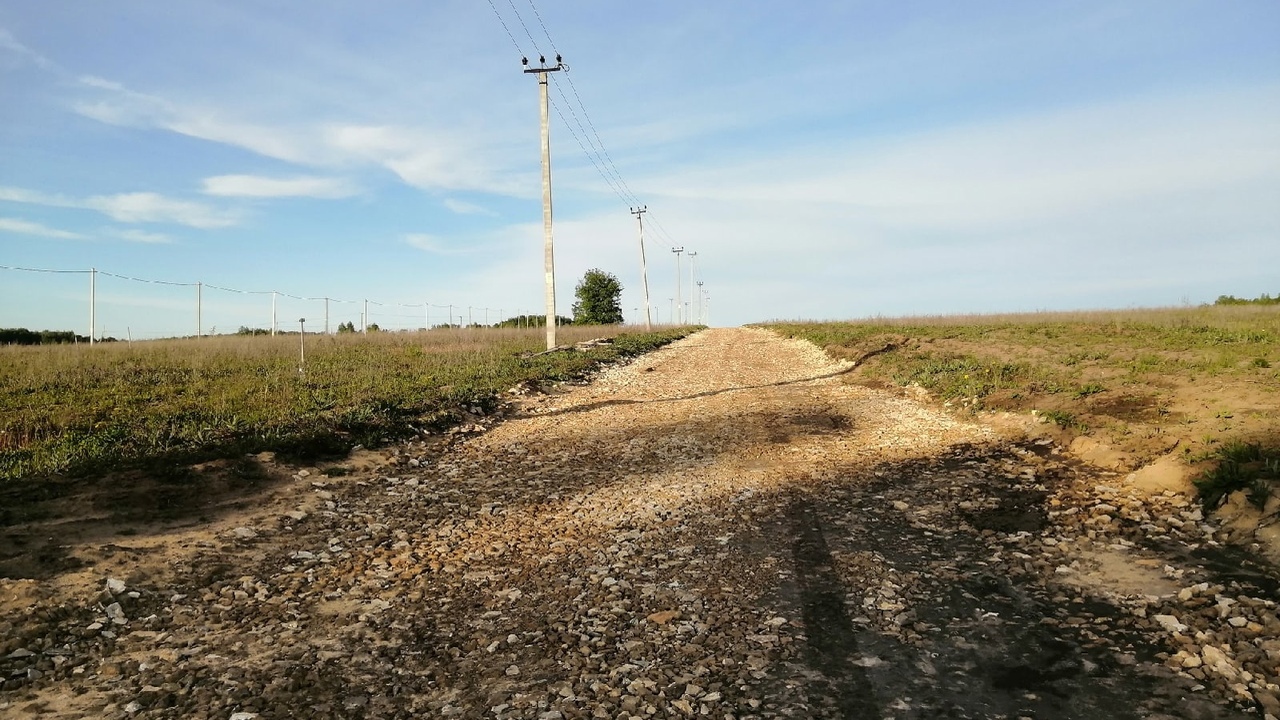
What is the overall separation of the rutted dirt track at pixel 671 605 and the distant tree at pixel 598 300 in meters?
72.2

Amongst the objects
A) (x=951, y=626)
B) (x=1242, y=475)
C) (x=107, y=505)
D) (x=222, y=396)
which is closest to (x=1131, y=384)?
(x=1242, y=475)

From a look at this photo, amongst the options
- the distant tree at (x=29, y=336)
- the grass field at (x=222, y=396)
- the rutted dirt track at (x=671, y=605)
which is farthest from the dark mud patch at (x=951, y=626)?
the distant tree at (x=29, y=336)

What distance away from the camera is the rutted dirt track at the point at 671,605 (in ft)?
12.9

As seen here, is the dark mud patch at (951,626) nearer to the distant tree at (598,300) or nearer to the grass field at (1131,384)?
the grass field at (1131,384)

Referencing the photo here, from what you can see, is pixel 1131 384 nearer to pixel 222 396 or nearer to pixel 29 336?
pixel 222 396

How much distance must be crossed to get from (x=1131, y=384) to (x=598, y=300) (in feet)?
232

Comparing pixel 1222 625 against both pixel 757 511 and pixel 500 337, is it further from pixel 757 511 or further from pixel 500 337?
pixel 500 337

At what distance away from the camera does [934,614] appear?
15.9 ft

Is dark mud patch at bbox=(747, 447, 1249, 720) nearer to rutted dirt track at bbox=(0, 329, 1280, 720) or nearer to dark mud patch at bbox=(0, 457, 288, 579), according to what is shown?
rutted dirt track at bbox=(0, 329, 1280, 720)

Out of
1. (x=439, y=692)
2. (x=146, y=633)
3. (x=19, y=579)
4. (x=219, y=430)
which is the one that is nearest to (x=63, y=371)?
(x=219, y=430)

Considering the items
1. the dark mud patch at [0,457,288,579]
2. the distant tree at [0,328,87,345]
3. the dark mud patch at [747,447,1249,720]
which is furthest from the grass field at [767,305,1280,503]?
the distant tree at [0,328,87,345]

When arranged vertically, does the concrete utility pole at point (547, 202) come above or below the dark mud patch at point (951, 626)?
above

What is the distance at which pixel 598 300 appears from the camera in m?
81.0

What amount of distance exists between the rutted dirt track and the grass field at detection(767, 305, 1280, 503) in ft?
3.68
